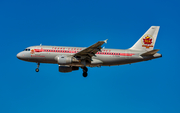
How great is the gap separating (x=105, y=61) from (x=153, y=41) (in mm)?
9403

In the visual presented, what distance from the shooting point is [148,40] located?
42.1 m

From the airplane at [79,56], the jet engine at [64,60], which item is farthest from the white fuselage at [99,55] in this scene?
the jet engine at [64,60]

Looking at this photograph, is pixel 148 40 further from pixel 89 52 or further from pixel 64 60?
pixel 64 60

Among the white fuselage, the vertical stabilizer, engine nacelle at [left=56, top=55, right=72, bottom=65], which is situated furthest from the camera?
the vertical stabilizer

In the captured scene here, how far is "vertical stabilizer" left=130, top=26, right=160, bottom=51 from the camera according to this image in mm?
41719

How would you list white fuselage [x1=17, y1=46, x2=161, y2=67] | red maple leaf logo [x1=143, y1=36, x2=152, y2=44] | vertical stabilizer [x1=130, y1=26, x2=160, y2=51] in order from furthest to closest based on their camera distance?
red maple leaf logo [x1=143, y1=36, x2=152, y2=44] < vertical stabilizer [x1=130, y1=26, x2=160, y2=51] < white fuselage [x1=17, y1=46, x2=161, y2=67]

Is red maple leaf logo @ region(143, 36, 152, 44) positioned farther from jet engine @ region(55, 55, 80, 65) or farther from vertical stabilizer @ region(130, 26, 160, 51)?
jet engine @ region(55, 55, 80, 65)

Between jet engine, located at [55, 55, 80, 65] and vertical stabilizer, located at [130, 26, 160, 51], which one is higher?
vertical stabilizer, located at [130, 26, 160, 51]

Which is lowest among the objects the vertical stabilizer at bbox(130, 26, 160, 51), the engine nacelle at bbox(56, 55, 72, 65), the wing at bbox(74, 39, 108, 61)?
the engine nacelle at bbox(56, 55, 72, 65)

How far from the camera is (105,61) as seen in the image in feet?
130

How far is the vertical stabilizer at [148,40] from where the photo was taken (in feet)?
137

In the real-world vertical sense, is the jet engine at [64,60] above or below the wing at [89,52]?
below

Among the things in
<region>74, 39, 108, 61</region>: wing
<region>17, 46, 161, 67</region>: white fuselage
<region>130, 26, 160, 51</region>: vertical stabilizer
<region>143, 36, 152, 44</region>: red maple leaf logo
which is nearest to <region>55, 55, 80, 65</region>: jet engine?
<region>74, 39, 108, 61</region>: wing

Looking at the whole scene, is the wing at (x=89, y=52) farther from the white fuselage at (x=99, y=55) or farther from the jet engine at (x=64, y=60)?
the white fuselage at (x=99, y=55)
